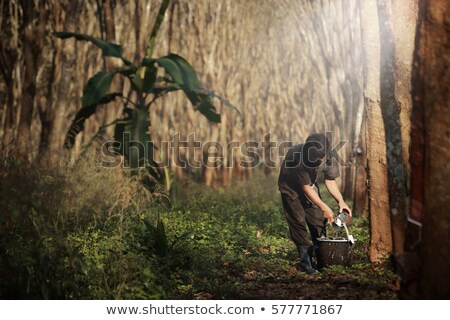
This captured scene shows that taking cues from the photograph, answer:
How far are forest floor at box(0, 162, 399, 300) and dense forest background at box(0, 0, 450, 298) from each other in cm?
3

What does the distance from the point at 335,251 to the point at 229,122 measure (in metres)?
7.14

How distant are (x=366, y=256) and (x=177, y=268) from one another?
200 centimetres

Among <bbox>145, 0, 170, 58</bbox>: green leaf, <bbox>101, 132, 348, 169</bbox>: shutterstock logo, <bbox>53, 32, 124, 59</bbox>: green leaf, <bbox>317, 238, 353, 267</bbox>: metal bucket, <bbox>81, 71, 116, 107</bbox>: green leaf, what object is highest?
<bbox>145, 0, 170, 58</bbox>: green leaf

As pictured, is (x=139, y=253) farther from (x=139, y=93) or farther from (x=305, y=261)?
(x=139, y=93)

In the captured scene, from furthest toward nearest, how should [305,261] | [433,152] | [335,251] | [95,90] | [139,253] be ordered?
[95,90]
[305,261]
[139,253]
[335,251]
[433,152]

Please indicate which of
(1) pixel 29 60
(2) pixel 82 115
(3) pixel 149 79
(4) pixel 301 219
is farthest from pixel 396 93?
(1) pixel 29 60

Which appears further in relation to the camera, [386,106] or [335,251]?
[335,251]

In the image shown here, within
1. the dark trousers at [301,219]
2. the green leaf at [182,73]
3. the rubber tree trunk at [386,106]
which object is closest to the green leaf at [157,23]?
the green leaf at [182,73]

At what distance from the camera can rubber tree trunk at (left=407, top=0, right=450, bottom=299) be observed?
399 centimetres

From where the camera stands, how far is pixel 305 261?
642 centimetres

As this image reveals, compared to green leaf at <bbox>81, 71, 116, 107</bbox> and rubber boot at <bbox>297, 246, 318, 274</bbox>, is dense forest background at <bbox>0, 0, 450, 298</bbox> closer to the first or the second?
rubber boot at <bbox>297, 246, 318, 274</bbox>

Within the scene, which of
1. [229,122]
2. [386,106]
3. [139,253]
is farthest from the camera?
[229,122]

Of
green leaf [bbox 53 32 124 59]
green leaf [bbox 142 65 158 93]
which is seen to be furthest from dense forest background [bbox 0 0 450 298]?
green leaf [bbox 53 32 124 59]
